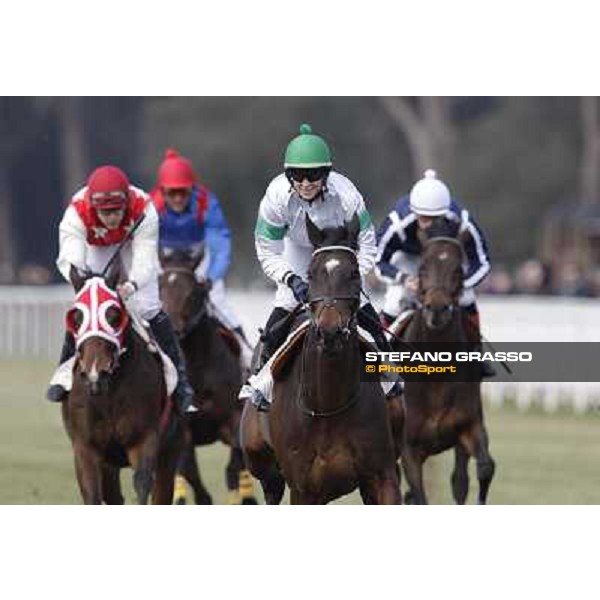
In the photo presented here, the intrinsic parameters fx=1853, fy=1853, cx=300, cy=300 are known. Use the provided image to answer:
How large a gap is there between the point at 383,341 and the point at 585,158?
37.3m

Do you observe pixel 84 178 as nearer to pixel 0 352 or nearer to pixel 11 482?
pixel 0 352

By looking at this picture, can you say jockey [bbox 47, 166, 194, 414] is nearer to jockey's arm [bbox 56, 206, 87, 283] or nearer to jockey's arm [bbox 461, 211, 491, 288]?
jockey's arm [bbox 56, 206, 87, 283]

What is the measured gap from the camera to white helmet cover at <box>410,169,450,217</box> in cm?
1173

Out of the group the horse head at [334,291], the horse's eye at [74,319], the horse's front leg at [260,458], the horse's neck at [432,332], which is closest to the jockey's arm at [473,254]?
the horse's neck at [432,332]

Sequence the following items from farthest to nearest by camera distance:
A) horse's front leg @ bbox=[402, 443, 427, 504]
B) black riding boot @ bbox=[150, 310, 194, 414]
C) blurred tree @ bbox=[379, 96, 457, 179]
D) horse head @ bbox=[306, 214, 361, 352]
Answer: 1. blurred tree @ bbox=[379, 96, 457, 179]
2. horse's front leg @ bbox=[402, 443, 427, 504]
3. black riding boot @ bbox=[150, 310, 194, 414]
4. horse head @ bbox=[306, 214, 361, 352]

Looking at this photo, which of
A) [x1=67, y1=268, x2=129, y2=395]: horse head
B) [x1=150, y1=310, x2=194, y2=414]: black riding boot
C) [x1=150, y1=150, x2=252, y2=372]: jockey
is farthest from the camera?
[x1=150, y1=150, x2=252, y2=372]: jockey

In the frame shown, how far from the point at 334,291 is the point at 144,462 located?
7.10 feet

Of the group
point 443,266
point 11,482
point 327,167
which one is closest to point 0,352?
point 11,482

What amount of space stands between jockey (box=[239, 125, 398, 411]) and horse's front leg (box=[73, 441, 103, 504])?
98 centimetres

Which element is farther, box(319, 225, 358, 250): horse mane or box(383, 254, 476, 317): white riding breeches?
box(383, 254, 476, 317): white riding breeches

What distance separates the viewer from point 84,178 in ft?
162

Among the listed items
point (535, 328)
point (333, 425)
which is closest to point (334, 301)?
point (333, 425)

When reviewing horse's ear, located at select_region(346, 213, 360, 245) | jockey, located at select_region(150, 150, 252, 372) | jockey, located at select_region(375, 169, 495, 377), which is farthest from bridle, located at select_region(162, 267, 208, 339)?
horse's ear, located at select_region(346, 213, 360, 245)

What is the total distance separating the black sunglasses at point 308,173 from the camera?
29.4ft
